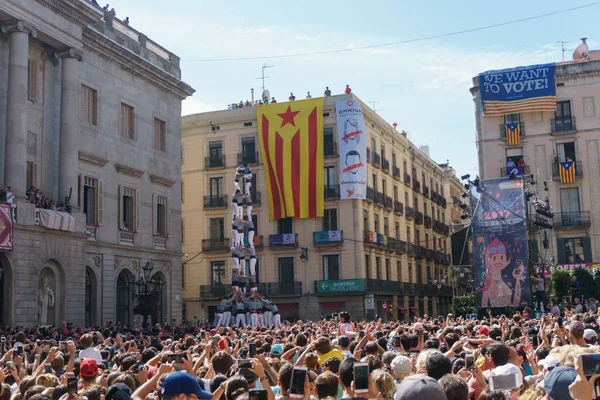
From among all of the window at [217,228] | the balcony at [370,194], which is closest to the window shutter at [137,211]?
the window at [217,228]

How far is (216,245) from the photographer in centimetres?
5144

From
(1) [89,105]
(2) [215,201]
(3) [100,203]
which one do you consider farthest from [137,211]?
(2) [215,201]

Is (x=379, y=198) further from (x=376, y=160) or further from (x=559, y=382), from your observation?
(x=559, y=382)

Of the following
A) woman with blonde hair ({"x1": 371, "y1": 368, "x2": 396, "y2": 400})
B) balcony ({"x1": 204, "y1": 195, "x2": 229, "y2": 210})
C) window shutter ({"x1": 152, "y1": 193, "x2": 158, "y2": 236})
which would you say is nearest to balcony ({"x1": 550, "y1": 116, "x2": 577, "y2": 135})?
balcony ({"x1": 204, "y1": 195, "x2": 229, "y2": 210})

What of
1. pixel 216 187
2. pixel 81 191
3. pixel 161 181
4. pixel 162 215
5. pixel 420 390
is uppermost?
pixel 216 187

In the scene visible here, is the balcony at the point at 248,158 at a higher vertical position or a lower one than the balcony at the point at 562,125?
lower

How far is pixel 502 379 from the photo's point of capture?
537 centimetres

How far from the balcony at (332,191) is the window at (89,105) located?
19190mm

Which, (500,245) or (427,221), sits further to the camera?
(427,221)

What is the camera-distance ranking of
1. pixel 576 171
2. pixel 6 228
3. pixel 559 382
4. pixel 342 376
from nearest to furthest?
pixel 559 382
pixel 342 376
pixel 6 228
pixel 576 171

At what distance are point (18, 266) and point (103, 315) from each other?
672 centimetres

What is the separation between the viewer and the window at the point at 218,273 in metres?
51.1

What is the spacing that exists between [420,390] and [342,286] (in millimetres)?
44836

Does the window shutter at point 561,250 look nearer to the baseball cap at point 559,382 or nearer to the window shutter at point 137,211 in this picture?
the window shutter at point 137,211
